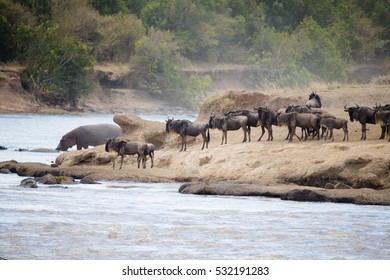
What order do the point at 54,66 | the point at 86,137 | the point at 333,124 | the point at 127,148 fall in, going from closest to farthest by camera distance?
1. the point at 333,124
2. the point at 127,148
3. the point at 86,137
4. the point at 54,66

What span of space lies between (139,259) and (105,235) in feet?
8.60

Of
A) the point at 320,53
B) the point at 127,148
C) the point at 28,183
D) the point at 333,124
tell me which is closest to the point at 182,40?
the point at 320,53

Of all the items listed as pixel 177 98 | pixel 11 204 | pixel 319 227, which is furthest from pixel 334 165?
pixel 177 98

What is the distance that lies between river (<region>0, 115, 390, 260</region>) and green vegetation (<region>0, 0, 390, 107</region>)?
173ft

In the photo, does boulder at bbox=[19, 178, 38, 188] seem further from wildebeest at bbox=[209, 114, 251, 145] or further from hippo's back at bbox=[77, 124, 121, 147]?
hippo's back at bbox=[77, 124, 121, 147]

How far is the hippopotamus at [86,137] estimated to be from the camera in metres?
45.7

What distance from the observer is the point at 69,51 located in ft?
274

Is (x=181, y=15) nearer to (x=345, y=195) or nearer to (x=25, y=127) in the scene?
(x=25, y=127)

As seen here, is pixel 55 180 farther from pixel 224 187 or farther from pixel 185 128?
pixel 185 128

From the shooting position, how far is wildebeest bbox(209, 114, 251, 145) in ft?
111

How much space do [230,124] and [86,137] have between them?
13227 mm

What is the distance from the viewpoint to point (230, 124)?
3416cm

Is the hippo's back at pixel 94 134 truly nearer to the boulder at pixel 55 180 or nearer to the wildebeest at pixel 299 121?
the wildebeest at pixel 299 121

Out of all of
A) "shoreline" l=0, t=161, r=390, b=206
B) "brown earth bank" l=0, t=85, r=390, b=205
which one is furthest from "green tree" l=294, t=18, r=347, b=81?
"shoreline" l=0, t=161, r=390, b=206
